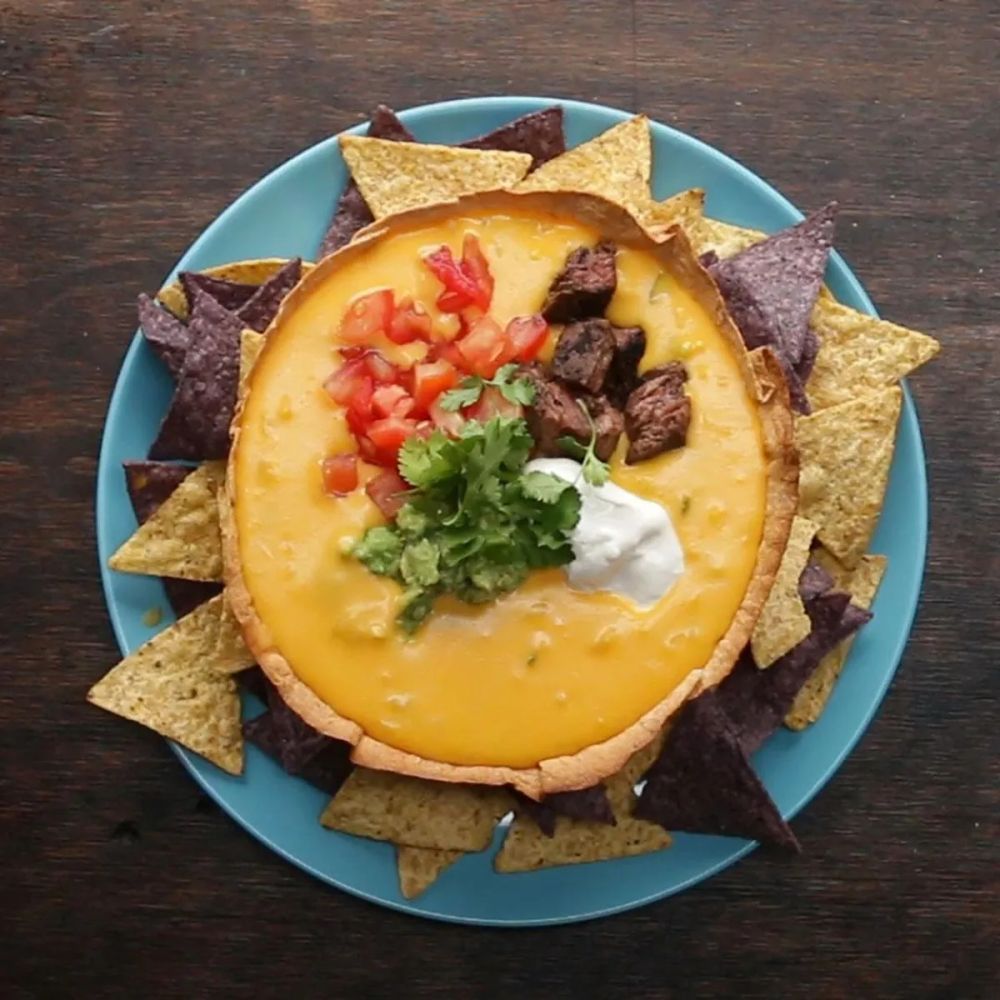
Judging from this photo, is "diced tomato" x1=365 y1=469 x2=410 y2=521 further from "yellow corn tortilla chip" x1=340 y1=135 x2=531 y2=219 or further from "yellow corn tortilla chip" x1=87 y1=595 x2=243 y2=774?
"yellow corn tortilla chip" x1=340 y1=135 x2=531 y2=219

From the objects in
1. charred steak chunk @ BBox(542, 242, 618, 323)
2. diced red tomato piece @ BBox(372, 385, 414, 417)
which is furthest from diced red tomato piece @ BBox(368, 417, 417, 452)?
charred steak chunk @ BBox(542, 242, 618, 323)

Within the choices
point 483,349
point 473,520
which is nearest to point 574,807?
Answer: point 473,520

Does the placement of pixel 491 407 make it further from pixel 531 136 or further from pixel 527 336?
pixel 531 136

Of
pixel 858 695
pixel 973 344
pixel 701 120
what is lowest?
pixel 858 695

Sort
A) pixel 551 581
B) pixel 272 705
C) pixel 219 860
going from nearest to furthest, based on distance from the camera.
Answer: pixel 551 581
pixel 272 705
pixel 219 860

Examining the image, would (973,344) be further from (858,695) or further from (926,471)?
(858,695)

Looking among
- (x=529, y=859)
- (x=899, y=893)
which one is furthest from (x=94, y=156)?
(x=899, y=893)

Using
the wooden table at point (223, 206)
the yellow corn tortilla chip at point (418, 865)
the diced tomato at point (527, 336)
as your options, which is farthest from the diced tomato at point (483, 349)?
the yellow corn tortilla chip at point (418, 865)
